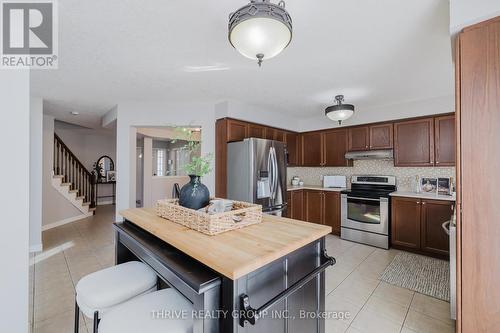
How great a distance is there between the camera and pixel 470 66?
1314 millimetres

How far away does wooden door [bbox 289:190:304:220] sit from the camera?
466 centimetres

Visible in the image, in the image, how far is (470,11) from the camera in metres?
1.34

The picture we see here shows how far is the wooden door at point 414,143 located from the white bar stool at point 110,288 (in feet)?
13.5

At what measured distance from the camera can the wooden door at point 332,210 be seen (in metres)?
4.32

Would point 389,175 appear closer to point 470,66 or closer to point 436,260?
point 436,260

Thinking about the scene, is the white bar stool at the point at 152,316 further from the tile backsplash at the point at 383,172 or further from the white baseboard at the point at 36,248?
the tile backsplash at the point at 383,172

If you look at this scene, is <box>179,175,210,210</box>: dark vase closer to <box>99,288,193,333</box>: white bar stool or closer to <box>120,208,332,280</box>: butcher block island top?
<box>120,208,332,280</box>: butcher block island top

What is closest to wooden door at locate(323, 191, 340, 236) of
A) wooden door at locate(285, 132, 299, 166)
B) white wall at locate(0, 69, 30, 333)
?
wooden door at locate(285, 132, 299, 166)

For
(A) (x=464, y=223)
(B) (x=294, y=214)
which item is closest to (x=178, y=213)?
(A) (x=464, y=223)

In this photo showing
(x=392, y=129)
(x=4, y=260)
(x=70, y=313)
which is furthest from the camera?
(x=392, y=129)

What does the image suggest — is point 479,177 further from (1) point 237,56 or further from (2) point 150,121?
(2) point 150,121

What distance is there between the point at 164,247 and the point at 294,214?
3771 mm

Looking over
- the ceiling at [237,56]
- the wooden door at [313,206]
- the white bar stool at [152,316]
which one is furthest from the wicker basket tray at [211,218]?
the wooden door at [313,206]

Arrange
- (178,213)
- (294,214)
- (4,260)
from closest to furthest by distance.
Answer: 1. (4,260)
2. (178,213)
3. (294,214)
